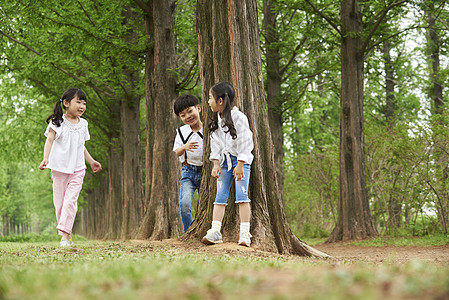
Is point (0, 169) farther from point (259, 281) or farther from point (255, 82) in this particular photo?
point (259, 281)

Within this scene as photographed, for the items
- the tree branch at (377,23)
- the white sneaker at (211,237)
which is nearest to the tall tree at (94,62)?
the tree branch at (377,23)

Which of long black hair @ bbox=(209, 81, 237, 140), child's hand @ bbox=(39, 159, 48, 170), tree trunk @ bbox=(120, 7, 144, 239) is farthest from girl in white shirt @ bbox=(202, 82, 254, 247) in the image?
tree trunk @ bbox=(120, 7, 144, 239)

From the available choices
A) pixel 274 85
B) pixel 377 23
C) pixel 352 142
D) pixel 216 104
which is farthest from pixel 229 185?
pixel 274 85

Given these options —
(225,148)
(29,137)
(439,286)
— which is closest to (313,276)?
(439,286)

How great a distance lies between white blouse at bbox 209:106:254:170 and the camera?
5992mm

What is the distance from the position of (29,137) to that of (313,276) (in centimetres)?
2059

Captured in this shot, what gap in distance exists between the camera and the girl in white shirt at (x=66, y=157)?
24.3ft

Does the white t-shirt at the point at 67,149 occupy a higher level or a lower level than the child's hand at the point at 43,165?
higher

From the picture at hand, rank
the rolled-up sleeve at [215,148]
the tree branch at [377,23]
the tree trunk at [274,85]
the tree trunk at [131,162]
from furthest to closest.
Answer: the tree trunk at [274,85] → the tree trunk at [131,162] → the tree branch at [377,23] → the rolled-up sleeve at [215,148]

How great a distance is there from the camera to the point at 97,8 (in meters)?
14.8

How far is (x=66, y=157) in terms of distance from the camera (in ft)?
24.7

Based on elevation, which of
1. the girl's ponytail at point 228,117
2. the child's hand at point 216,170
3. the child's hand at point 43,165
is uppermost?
the girl's ponytail at point 228,117

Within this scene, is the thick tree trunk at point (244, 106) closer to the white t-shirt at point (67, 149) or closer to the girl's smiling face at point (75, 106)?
the girl's smiling face at point (75, 106)

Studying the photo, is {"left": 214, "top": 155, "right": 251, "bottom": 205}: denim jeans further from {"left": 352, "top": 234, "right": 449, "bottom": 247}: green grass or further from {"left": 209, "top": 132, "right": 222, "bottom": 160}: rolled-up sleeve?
{"left": 352, "top": 234, "right": 449, "bottom": 247}: green grass
